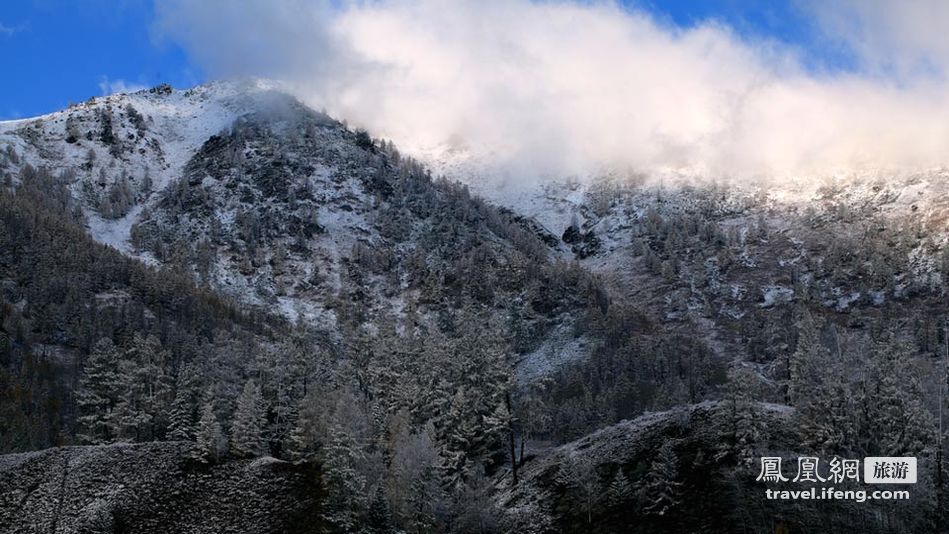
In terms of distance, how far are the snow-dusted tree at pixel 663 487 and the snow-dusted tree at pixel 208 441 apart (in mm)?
42418

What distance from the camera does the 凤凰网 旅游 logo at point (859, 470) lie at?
50.4m

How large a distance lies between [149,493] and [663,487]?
46705 mm

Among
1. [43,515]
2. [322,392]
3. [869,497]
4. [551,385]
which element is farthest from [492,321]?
[551,385]

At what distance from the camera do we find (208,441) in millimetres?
79562

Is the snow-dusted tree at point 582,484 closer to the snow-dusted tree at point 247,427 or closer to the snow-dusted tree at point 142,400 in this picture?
the snow-dusted tree at point 247,427

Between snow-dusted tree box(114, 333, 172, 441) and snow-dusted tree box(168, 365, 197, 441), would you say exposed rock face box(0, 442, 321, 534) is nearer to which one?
snow-dusted tree box(168, 365, 197, 441)

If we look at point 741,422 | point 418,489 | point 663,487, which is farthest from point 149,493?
point 741,422

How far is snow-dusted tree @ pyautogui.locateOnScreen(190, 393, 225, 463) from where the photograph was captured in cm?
7894

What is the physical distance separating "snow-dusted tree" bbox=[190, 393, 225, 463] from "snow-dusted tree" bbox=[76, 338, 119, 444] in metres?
14.5

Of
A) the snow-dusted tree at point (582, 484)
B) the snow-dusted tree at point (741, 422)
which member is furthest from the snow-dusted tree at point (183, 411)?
the snow-dusted tree at point (741, 422)

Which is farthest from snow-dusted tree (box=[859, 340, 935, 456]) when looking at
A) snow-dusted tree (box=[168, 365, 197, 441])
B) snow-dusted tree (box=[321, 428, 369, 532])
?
snow-dusted tree (box=[168, 365, 197, 441])

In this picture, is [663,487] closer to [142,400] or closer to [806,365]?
[806,365]

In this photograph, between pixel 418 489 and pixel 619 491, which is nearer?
pixel 418 489

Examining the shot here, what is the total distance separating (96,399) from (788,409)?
2949 inches
